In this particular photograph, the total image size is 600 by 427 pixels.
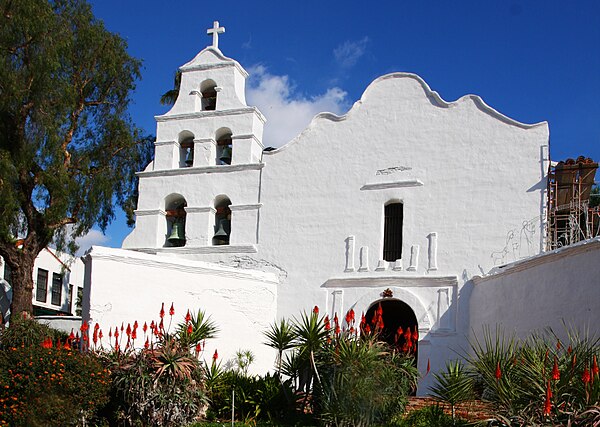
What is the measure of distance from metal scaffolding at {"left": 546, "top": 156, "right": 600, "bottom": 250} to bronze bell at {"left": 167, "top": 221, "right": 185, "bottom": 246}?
33.0ft

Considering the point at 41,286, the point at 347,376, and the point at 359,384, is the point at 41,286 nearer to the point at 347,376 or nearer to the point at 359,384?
the point at 347,376

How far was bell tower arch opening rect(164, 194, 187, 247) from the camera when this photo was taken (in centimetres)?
2220

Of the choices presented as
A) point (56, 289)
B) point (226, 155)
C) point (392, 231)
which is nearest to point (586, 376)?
point (392, 231)

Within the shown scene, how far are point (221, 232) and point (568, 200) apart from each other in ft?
30.7

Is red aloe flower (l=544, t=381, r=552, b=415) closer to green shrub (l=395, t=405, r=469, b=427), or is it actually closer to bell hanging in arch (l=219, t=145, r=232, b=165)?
green shrub (l=395, t=405, r=469, b=427)

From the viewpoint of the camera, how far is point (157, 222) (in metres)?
22.3

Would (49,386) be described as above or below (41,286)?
below

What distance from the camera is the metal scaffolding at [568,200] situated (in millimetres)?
18703

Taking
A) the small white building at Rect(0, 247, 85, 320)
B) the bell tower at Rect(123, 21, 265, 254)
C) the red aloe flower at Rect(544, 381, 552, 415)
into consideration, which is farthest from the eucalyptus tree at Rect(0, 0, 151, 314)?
the red aloe flower at Rect(544, 381, 552, 415)

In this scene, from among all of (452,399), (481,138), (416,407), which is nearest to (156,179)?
Result: (481,138)

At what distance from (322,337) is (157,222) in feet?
31.6

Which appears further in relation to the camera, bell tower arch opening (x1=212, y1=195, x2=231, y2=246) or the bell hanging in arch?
the bell hanging in arch

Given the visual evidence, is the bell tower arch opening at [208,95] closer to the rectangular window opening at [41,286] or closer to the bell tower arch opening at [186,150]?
the bell tower arch opening at [186,150]

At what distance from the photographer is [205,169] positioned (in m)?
22.2
